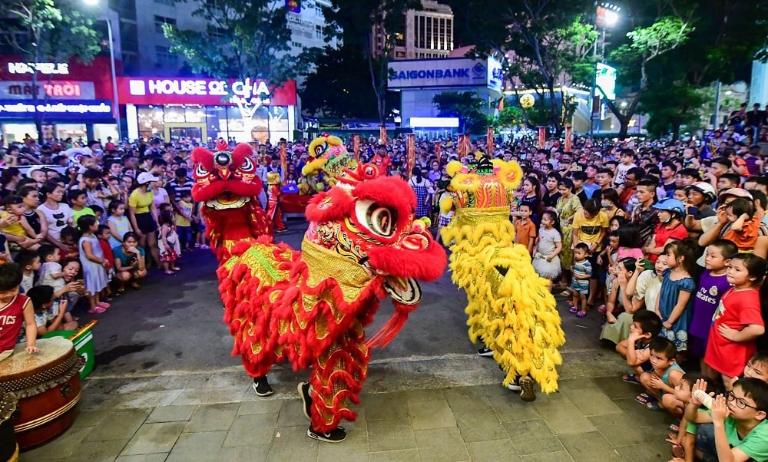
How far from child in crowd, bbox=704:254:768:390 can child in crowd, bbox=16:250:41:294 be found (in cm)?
593

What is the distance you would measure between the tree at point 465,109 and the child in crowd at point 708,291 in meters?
28.6

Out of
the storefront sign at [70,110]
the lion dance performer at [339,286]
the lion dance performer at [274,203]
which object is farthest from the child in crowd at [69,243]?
the storefront sign at [70,110]

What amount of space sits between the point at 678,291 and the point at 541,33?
17390mm

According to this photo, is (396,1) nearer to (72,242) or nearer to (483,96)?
(483,96)

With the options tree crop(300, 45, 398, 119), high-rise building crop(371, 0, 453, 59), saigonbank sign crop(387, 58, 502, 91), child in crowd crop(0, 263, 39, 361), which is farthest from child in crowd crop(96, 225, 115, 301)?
high-rise building crop(371, 0, 453, 59)

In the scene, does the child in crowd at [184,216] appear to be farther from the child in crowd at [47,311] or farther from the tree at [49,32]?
the tree at [49,32]

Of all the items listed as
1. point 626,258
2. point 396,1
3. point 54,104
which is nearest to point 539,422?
point 626,258

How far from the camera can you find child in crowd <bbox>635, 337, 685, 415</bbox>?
11.2 ft

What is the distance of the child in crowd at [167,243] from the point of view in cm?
766

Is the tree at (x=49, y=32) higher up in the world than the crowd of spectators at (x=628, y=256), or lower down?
higher up

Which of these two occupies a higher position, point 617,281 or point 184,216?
point 184,216

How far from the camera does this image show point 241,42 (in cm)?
2402

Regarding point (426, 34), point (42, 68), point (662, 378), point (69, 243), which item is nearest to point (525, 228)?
point (662, 378)

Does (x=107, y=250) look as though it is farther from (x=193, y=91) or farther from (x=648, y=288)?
(x=193, y=91)
